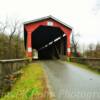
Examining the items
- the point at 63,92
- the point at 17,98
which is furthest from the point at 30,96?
the point at 63,92

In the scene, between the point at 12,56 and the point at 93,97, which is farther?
the point at 12,56

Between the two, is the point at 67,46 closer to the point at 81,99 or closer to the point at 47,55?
the point at 47,55

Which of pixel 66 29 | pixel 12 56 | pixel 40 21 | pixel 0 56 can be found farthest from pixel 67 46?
pixel 12 56

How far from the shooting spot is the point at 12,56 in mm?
35094

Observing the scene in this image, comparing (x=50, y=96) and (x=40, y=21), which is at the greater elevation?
(x=40, y=21)

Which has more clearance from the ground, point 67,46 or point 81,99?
point 67,46

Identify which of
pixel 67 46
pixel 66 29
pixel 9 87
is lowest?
pixel 9 87

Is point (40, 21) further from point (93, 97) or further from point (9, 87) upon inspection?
point (93, 97)

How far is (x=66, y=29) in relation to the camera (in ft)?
73.3

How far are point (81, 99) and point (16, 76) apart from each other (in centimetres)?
593

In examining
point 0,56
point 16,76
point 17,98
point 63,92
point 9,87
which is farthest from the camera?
point 0,56

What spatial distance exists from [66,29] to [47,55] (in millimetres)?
14191

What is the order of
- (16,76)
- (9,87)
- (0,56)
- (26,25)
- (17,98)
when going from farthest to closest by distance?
(0,56) < (26,25) < (16,76) < (9,87) < (17,98)

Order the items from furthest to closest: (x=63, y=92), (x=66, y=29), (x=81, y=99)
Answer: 1. (x=66, y=29)
2. (x=63, y=92)
3. (x=81, y=99)
